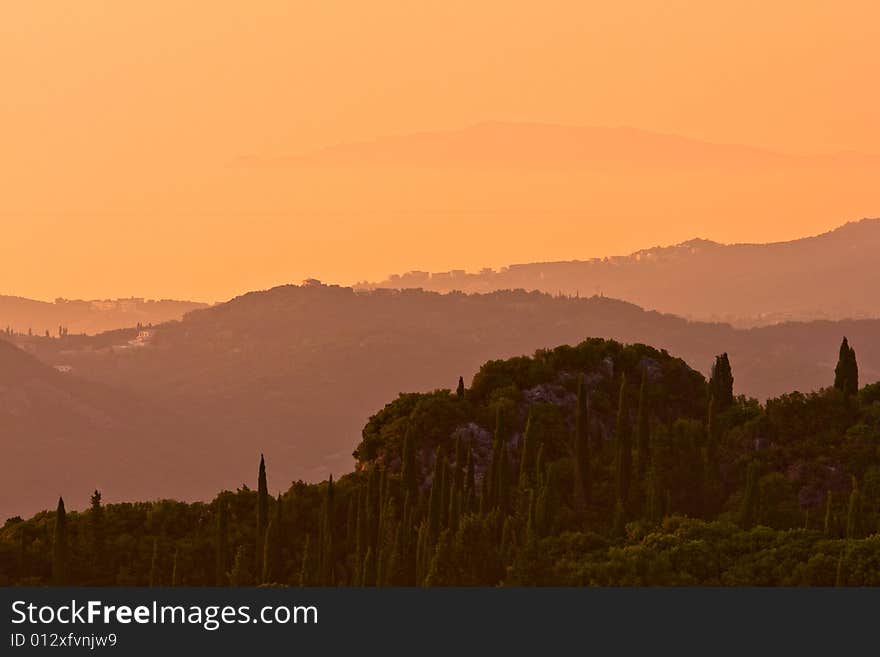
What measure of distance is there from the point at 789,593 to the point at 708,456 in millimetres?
58052

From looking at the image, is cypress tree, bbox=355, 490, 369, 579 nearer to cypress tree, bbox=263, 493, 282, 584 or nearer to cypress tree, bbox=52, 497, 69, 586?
cypress tree, bbox=263, 493, 282, 584

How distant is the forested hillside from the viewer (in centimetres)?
11431

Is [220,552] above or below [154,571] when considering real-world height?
above

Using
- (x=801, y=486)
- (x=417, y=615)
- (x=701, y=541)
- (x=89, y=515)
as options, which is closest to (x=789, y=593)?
(x=417, y=615)

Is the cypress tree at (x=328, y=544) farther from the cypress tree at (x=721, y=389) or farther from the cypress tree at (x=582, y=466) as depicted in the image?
the cypress tree at (x=721, y=389)

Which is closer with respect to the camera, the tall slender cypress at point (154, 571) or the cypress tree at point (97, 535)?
the tall slender cypress at point (154, 571)

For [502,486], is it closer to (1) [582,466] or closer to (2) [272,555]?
(1) [582,466]

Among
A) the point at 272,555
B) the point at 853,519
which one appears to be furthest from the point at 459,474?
the point at 853,519

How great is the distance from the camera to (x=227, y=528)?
139m

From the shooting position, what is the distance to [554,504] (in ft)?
430

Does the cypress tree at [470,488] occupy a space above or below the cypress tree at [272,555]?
above

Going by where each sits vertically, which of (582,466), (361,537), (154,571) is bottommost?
(154,571)

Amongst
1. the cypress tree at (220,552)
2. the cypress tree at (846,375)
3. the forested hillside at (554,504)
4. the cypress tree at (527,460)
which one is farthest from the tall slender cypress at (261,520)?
the cypress tree at (846,375)

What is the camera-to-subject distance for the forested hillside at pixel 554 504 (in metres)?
114
